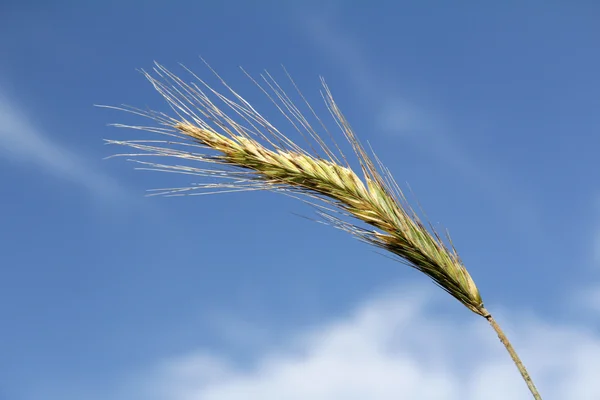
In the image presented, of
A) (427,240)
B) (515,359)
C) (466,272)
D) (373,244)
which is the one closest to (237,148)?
(373,244)

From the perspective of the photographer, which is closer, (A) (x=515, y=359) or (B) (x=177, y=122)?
(A) (x=515, y=359)

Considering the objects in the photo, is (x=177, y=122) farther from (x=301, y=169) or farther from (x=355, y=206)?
(x=355, y=206)

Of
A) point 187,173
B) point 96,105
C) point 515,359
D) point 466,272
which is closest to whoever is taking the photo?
point 515,359

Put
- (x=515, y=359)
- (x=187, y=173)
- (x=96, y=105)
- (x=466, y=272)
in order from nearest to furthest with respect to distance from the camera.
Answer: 1. (x=515, y=359)
2. (x=466, y=272)
3. (x=187, y=173)
4. (x=96, y=105)

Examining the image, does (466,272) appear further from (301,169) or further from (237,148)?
(237,148)

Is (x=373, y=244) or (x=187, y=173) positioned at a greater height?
(x=187, y=173)

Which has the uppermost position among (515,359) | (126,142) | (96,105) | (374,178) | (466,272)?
(96,105)

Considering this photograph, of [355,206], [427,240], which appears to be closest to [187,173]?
[355,206]

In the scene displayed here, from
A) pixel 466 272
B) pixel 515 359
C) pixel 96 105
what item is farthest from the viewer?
pixel 96 105

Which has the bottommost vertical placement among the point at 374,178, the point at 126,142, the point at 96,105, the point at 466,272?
the point at 466,272
